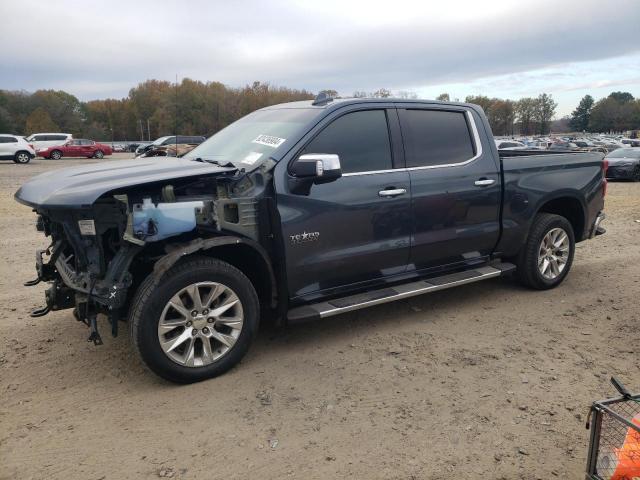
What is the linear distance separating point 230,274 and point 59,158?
37.0 m

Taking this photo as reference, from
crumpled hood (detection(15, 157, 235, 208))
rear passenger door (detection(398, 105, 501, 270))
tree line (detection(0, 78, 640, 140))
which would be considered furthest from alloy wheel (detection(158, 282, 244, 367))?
tree line (detection(0, 78, 640, 140))

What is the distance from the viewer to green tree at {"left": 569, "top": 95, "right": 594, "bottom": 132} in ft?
419

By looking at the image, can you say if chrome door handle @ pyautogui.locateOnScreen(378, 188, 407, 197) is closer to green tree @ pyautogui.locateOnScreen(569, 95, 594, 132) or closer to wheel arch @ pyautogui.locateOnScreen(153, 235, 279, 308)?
wheel arch @ pyautogui.locateOnScreen(153, 235, 279, 308)

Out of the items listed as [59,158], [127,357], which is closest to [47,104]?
[59,158]

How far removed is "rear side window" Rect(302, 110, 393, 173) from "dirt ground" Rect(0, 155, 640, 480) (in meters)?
1.43

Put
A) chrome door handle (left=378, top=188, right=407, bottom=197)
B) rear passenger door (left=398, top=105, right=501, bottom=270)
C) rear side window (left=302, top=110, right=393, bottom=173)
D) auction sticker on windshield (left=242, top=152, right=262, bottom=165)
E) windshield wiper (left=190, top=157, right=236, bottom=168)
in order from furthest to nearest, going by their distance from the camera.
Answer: rear passenger door (left=398, top=105, right=501, bottom=270), chrome door handle (left=378, top=188, right=407, bottom=197), rear side window (left=302, top=110, right=393, bottom=173), auction sticker on windshield (left=242, top=152, right=262, bottom=165), windshield wiper (left=190, top=157, right=236, bottom=168)

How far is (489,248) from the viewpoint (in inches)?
203

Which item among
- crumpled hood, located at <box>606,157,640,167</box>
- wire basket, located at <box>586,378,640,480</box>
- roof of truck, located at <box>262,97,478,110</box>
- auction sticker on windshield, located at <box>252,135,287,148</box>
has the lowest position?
wire basket, located at <box>586,378,640,480</box>

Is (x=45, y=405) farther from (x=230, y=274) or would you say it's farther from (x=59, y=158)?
(x=59, y=158)

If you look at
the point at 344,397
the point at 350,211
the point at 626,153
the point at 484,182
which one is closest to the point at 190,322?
the point at 344,397

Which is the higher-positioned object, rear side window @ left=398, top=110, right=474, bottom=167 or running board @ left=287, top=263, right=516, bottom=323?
rear side window @ left=398, top=110, right=474, bottom=167

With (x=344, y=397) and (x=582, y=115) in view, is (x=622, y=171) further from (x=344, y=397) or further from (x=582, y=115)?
(x=582, y=115)

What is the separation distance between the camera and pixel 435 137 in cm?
473

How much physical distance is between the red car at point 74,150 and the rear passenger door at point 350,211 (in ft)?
118
